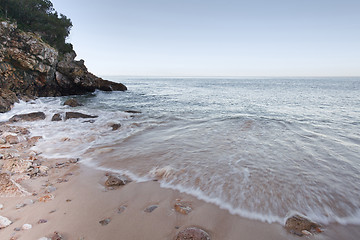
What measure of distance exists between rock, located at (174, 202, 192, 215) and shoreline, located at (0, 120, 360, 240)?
66 mm

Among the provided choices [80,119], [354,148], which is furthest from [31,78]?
[354,148]

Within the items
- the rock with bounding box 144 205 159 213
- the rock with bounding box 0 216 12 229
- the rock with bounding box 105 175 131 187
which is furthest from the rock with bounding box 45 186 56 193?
the rock with bounding box 144 205 159 213

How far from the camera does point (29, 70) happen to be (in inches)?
738

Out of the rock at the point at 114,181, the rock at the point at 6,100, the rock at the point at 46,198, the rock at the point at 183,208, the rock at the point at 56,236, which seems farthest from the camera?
the rock at the point at 6,100

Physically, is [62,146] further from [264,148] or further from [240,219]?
[264,148]

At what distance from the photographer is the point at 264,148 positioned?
20.8 ft

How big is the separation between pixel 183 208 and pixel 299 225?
1837 millimetres

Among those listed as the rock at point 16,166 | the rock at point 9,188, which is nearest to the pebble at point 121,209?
the rock at point 9,188

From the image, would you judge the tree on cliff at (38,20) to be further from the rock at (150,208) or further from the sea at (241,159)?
the rock at (150,208)

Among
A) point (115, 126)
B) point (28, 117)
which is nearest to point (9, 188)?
point (115, 126)

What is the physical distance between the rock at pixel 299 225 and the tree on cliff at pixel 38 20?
32457mm

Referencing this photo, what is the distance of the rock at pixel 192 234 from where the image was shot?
2.64m

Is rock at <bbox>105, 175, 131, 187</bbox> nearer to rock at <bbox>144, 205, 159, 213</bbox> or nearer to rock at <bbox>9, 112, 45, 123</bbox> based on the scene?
rock at <bbox>144, 205, 159, 213</bbox>

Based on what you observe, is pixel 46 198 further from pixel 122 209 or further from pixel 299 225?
pixel 299 225
